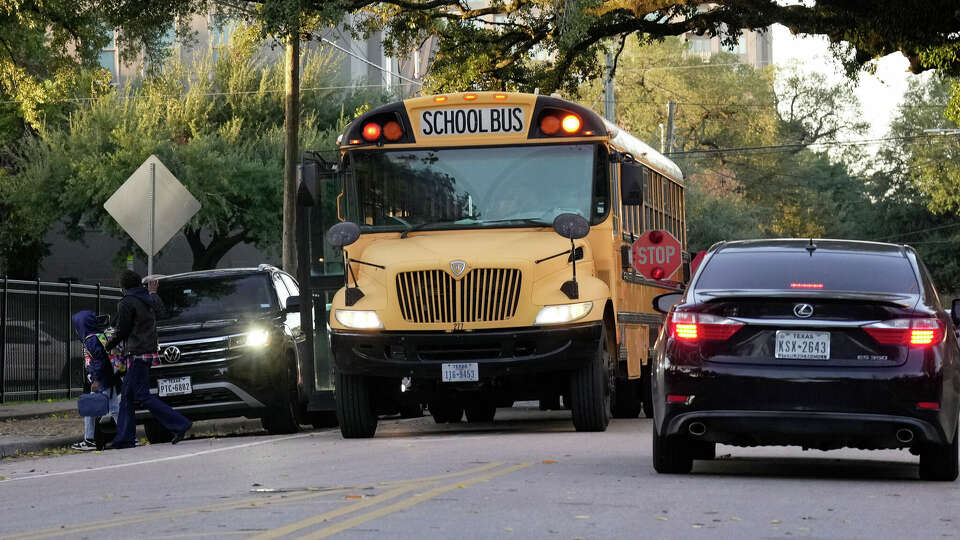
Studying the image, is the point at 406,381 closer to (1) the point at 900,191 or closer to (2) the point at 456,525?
(2) the point at 456,525

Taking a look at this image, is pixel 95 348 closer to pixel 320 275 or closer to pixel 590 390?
pixel 320 275

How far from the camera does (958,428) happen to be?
11.1 meters

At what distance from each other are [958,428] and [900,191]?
79.4 m

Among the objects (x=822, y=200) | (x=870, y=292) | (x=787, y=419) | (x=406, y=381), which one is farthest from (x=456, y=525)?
(x=822, y=200)

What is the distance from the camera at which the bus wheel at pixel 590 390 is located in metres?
15.6

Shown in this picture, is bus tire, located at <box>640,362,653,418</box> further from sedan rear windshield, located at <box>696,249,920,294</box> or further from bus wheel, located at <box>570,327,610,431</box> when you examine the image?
sedan rear windshield, located at <box>696,249,920,294</box>

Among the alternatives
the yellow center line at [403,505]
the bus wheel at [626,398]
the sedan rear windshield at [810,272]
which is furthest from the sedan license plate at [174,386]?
the sedan rear windshield at [810,272]

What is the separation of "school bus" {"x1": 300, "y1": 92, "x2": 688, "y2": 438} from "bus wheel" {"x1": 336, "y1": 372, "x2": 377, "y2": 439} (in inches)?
0.5

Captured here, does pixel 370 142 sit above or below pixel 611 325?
above

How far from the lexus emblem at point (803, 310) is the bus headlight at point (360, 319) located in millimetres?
5530

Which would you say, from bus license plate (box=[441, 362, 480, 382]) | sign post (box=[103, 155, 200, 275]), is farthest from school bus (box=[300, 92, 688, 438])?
sign post (box=[103, 155, 200, 275])

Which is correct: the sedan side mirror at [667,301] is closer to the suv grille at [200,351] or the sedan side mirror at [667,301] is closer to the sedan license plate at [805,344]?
the sedan license plate at [805,344]

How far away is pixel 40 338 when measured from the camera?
27.1 metres

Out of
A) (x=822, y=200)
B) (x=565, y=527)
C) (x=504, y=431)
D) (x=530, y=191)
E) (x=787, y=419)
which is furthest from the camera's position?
(x=822, y=200)
